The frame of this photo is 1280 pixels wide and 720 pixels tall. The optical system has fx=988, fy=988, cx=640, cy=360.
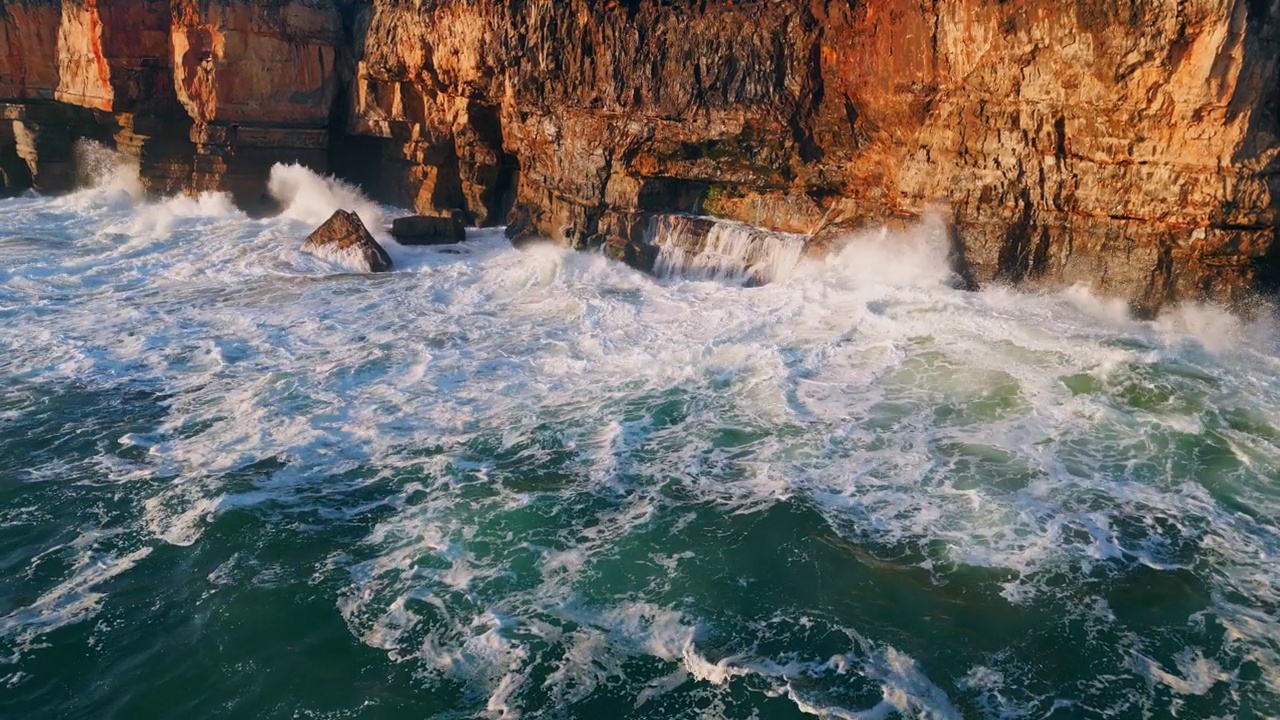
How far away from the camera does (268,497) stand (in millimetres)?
8727

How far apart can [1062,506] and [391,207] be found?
16.6 meters

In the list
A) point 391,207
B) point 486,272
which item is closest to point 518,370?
point 486,272

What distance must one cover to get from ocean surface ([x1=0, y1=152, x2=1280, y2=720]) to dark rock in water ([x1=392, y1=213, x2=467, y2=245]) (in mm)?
4146

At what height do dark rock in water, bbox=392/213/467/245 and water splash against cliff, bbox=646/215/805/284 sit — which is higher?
water splash against cliff, bbox=646/215/805/284

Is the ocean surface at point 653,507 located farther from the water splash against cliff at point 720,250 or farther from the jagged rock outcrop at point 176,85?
the jagged rock outcrop at point 176,85

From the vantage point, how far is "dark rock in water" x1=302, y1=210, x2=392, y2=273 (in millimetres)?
16812

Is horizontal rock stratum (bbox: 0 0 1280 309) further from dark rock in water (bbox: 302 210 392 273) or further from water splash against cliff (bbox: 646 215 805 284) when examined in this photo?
dark rock in water (bbox: 302 210 392 273)

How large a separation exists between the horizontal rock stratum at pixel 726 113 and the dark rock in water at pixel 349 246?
2830 mm

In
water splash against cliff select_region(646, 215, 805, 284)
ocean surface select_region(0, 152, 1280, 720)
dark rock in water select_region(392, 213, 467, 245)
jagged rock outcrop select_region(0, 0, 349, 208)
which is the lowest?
ocean surface select_region(0, 152, 1280, 720)

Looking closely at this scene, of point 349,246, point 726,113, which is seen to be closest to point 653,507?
point 726,113

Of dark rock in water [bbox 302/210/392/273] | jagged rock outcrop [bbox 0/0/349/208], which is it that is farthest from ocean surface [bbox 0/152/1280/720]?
jagged rock outcrop [bbox 0/0/349/208]

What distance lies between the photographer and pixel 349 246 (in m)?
17.0

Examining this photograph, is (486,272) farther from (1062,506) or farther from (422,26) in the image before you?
(1062,506)

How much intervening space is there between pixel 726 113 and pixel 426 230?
6195mm
